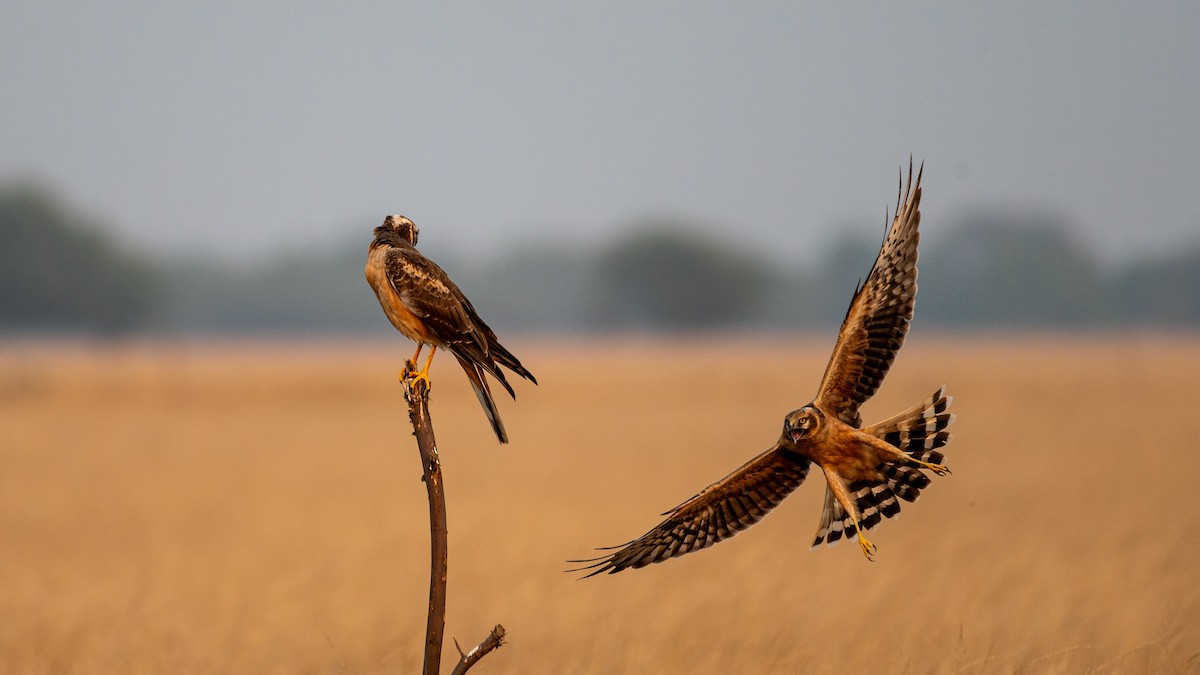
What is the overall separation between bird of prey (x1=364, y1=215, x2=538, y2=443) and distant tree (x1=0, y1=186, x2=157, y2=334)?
84.9m

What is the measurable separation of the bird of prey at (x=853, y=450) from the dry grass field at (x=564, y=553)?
214 cm

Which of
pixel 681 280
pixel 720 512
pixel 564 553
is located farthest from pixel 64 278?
pixel 720 512

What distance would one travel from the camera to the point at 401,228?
5438 mm

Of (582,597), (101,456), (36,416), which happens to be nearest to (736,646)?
(582,597)

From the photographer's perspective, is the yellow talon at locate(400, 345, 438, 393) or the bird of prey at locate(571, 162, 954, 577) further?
the yellow talon at locate(400, 345, 438, 393)

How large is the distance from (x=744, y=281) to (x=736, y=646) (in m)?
93.0

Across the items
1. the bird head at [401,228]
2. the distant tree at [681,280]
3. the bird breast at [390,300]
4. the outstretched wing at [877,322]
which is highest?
the distant tree at [681,280]

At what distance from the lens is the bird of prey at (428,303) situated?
5195 millimetres

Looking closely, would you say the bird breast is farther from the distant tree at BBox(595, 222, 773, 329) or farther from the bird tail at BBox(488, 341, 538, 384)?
the distant tree at BBox(595, 222, 773, 329)

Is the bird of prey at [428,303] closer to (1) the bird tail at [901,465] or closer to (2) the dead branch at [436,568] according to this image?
(2) the dead branch at [436,568]

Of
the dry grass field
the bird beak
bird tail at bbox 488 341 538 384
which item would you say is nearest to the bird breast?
bird tail at bbox 488 341 538 384

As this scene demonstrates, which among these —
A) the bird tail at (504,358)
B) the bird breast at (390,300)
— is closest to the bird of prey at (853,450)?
the bird tail at (504,358)

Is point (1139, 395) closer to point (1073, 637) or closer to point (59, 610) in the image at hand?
point (1073, 637)

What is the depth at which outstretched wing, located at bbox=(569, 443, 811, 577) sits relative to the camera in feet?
15.5
